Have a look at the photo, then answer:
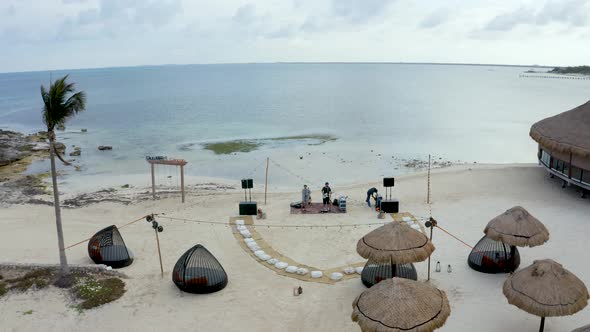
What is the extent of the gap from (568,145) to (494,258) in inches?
425

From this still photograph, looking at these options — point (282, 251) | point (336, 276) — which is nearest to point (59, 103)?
point (282, 251)

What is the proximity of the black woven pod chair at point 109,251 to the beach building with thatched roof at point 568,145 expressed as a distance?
2113cm

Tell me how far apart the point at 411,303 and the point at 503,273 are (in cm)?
698

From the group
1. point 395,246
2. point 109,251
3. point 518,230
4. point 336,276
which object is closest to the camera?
point 395,246

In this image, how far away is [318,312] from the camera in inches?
540

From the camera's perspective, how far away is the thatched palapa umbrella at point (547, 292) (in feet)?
35.1

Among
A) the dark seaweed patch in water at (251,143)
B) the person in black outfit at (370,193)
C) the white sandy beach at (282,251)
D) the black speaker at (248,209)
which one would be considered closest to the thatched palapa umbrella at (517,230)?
the white sandy beach at (282,251)

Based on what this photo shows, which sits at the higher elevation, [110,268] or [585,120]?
[585,120]

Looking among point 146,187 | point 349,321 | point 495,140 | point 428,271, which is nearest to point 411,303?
point 349,321

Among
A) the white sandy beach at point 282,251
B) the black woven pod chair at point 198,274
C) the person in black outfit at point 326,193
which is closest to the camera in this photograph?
the white sandy beach at point 282,251

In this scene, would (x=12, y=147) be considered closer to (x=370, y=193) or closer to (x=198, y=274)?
(x=370, y=193)

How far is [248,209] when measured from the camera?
74.6 ft

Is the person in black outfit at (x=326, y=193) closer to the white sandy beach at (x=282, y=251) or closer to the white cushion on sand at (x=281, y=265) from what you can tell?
the white sandy beach at (x=282, y=251)

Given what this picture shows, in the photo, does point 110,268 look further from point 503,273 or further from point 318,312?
point 503,273
